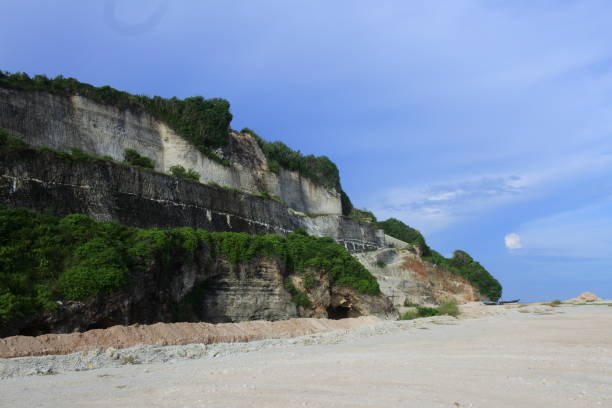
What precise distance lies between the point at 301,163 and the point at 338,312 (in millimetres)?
28758

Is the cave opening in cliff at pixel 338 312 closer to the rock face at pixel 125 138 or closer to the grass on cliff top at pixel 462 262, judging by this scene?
the rock face at pixel 125 138

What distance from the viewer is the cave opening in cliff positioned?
2277cm

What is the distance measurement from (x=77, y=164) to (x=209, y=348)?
1111 cm

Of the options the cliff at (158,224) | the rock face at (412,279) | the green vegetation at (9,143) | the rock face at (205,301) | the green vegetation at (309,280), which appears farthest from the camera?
the rock face at (412,279)

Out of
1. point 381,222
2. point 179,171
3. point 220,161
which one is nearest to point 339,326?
point 179,171

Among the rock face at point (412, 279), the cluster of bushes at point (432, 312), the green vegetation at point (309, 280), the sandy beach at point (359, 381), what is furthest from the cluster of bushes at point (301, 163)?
the sandy beach at point (359, 381)

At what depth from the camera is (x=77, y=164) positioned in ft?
65.5

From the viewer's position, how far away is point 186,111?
36812mm

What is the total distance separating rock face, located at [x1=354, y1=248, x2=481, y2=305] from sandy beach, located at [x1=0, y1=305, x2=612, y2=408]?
24.0 metres

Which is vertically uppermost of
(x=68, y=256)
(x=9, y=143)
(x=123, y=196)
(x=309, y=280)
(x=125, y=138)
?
(x=125, y=138)

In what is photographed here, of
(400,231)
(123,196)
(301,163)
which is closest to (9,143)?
(123,196)

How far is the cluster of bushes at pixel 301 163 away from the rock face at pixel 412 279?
11.8 meters

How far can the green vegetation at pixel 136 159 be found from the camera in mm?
30859

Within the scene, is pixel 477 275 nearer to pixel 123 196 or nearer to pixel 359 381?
pixel 123 196
